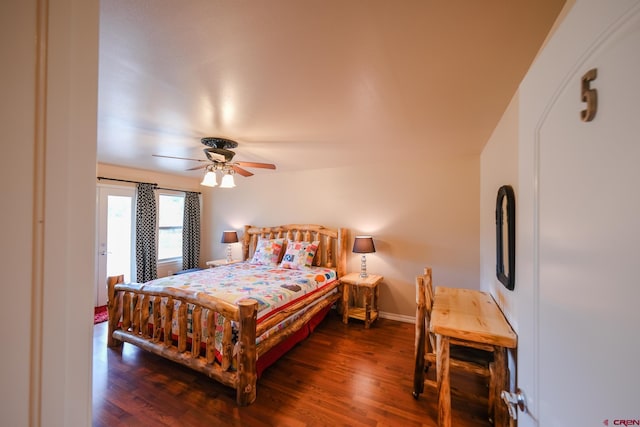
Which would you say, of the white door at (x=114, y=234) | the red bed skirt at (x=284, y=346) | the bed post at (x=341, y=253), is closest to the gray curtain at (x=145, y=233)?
the white door at (x=114, y=234)

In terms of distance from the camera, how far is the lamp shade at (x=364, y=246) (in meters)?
3.22

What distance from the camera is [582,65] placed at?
1.69ft

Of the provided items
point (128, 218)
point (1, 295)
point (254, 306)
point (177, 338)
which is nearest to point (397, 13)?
point (1, 295)

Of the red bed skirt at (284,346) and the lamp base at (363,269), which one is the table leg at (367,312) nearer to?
the lamp base at (363,269)

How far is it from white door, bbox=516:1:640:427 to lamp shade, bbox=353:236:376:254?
2533 millimetres

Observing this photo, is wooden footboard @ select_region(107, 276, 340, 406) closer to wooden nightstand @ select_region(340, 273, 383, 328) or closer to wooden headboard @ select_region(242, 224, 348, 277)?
wooden nightstand @ select_region(340, 273, 383, 328)

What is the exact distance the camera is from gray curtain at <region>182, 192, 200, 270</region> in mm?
4859

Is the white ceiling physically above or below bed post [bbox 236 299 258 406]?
above

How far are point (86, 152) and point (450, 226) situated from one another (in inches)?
135

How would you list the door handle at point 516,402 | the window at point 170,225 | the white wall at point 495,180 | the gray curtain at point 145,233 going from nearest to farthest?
the door handle at point 516,402, the white wall at point 495,180, the gray curtain at point 145,233, the window at point 170,225

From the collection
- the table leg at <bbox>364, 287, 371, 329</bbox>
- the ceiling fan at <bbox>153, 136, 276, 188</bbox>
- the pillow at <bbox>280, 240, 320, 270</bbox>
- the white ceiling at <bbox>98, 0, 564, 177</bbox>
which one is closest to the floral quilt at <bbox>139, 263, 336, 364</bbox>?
the pillow at <bbox>280, 240, 320, 270</bbox>

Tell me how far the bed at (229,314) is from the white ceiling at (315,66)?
1.55 meters

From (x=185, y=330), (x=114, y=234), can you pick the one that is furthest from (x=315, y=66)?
(x=114, y=234)

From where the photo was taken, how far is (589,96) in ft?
1.59
